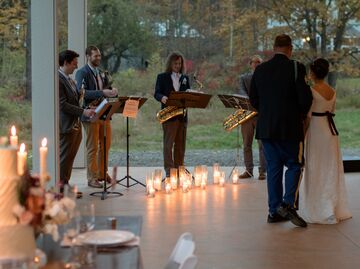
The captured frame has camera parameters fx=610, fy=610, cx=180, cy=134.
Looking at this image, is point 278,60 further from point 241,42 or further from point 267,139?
point 241,42

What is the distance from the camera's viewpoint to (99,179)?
25.1 feet

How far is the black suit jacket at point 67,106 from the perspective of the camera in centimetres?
646

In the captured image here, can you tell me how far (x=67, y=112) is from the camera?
651 centimetres

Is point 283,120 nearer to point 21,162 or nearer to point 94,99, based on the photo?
point 94,99

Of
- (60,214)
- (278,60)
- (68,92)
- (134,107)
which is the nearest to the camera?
(60,214)

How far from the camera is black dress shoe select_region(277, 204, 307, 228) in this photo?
555 cm

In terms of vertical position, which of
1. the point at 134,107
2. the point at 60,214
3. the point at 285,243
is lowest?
the point at 285,243

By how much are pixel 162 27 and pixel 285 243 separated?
597cm

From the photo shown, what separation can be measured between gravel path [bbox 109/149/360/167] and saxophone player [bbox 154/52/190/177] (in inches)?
74.5

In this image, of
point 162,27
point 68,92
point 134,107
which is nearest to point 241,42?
point 162,27

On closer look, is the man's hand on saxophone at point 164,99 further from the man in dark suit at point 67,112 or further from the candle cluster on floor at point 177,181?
the man in dark suit at point 67,112

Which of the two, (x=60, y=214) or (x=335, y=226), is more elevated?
(x=60, y=214)

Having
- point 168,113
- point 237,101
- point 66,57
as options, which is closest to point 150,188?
point 168,113

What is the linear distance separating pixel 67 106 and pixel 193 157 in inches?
163
